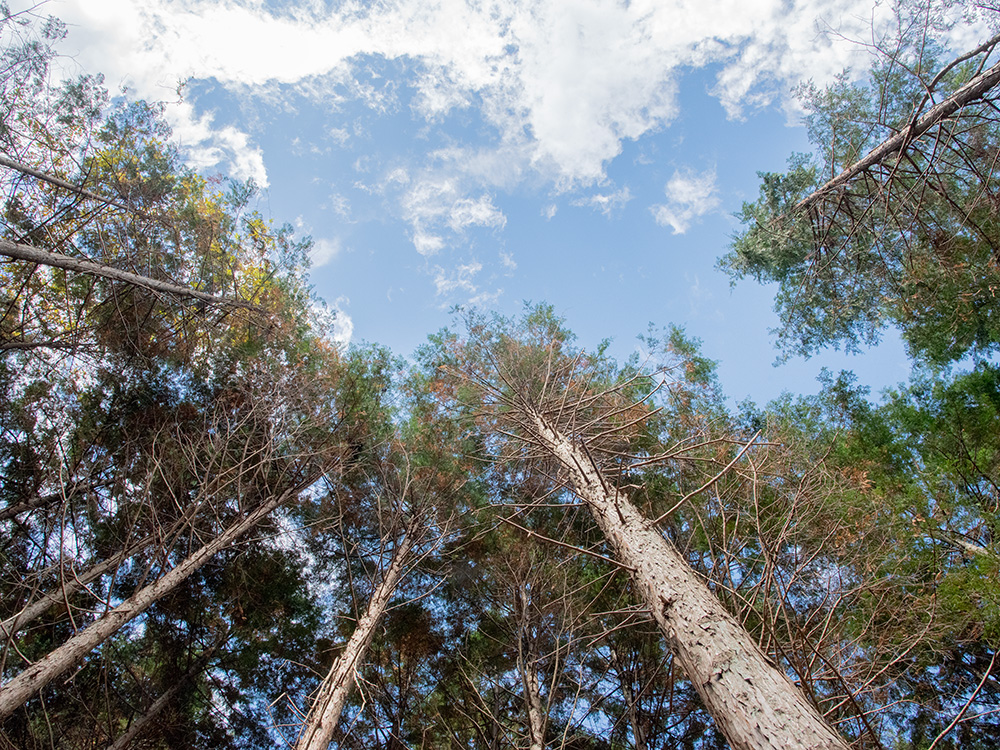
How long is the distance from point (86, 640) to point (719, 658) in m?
6.26

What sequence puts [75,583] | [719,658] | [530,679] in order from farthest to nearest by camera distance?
[75,583] < [530,679] < [719,658]

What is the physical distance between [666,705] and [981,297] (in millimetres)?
8689

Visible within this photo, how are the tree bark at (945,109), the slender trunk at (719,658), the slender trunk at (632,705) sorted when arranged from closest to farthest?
1. the slender trunk at (719,658)
2. the tree bark at (945,109)
3. the slender trunk at (632,705)

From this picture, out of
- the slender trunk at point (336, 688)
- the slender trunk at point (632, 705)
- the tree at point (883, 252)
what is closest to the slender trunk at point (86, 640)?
the slender trunk at point (336, 688)

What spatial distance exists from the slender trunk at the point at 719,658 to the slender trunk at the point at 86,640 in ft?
18.5

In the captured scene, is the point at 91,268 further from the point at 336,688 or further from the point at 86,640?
the point at 336,688

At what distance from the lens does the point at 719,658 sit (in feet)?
7.80

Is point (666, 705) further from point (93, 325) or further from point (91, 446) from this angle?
point (93, 325)

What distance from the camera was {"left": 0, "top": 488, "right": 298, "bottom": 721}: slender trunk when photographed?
4.17 metres

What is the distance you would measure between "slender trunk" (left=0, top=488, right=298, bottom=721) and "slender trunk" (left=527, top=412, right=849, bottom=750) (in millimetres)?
5651

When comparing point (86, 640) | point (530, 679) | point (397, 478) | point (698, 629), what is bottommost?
point (86, 640)

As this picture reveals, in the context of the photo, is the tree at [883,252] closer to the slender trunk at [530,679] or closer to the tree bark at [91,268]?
the slender trunk at [530,679]

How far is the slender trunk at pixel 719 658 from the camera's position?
1982mm

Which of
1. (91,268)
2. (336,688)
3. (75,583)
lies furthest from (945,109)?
(75,583)
